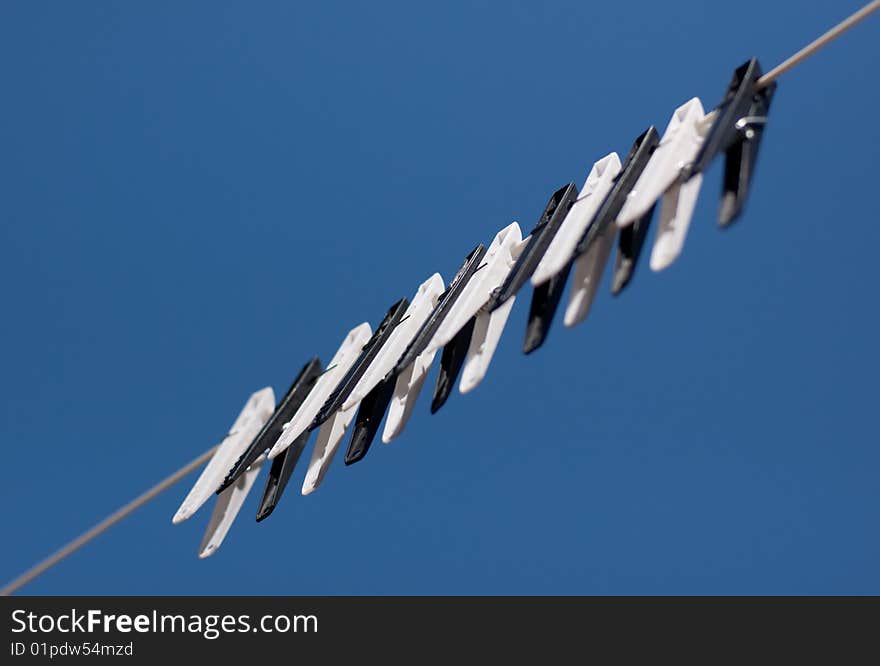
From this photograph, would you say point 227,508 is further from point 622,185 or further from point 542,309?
point 622,185

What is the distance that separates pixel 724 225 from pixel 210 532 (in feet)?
11.5

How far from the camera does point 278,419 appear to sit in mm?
7504

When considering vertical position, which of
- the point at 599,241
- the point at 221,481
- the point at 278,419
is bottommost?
the point at 599,241

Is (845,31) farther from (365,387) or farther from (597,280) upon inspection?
(365,387)

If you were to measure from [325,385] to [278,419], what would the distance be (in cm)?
44

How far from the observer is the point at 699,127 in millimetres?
5457

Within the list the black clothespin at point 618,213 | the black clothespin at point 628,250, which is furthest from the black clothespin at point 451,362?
the black clothespin at point 628,250

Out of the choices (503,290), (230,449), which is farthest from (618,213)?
(230,449)

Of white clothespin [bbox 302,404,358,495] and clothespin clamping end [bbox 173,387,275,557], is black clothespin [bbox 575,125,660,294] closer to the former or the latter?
white clothespin [bbox 302,404,358,495]

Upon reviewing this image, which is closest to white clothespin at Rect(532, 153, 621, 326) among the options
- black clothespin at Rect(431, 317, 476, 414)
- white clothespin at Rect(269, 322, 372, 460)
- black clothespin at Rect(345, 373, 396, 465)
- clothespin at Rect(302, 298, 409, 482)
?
black clothespin at Rect(431, 317, 476, 414)

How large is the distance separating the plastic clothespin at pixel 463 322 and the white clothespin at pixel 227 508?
1.61 metres

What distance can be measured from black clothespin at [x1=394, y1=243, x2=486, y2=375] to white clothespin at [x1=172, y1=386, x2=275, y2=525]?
64.0 inches

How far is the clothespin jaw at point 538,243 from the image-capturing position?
18.9 feet
